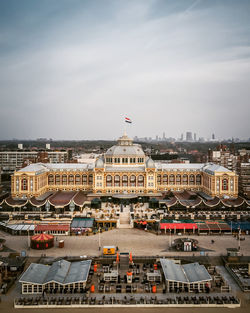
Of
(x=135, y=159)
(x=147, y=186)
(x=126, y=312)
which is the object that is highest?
(x=135, y=159)

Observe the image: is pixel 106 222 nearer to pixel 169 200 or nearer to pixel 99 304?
pixel 169 200

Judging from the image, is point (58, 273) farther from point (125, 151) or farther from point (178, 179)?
point (178, 179)

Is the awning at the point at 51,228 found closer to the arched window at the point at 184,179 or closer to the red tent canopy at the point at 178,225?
the red tent canopy at the point at 178,225

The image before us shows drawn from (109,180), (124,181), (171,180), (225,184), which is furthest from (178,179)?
(109,180)

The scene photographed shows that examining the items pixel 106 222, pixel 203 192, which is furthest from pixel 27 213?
pixel 203 192

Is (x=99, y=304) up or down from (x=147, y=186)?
down

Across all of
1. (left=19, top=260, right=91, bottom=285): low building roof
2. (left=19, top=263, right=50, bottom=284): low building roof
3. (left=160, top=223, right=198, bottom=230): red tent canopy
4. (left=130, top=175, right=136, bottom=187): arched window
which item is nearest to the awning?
(left=19, top=260, right=91, bottom=285): low building roof
